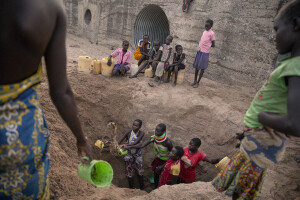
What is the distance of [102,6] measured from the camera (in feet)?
32.6

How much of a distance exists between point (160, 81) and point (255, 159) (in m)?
4.39

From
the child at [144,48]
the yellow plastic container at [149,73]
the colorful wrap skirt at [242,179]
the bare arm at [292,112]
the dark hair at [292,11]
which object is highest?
the dark hair at [292,11]

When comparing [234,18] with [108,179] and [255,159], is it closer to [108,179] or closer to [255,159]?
[255,159]

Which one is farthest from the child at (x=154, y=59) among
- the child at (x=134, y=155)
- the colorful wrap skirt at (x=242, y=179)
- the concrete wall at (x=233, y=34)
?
the colorful wrap skirt at (x=242, y=179)

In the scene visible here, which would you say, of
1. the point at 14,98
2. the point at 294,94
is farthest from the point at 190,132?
the point at 14,98

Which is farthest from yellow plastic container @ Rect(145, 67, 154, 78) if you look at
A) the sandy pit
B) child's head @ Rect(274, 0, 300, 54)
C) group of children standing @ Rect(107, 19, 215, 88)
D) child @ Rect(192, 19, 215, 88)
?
child's head @ Rect(274, 0, 300, 54)

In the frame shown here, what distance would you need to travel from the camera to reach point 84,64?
5.64m

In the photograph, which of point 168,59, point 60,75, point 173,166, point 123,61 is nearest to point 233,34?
point 168,59

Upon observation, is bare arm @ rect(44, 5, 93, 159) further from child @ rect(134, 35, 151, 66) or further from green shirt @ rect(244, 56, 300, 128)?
child @ rect(134, 35, 151, 66)

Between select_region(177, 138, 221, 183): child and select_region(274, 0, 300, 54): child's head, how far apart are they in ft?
8.13

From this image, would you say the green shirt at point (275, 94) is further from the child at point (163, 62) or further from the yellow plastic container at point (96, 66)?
the yellow plastic container at point (96, 66)

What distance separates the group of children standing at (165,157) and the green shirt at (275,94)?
2152mm

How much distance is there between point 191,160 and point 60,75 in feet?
9.51

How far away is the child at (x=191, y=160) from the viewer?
3572mm
